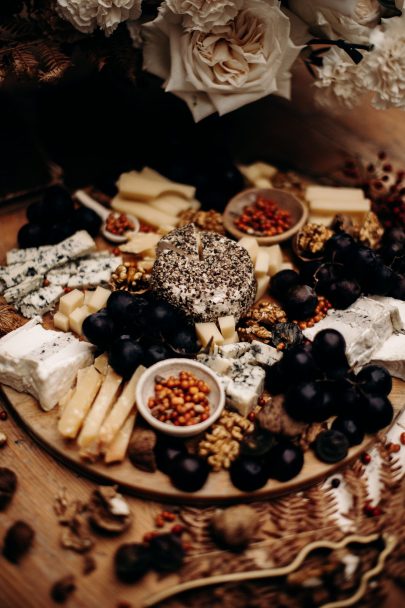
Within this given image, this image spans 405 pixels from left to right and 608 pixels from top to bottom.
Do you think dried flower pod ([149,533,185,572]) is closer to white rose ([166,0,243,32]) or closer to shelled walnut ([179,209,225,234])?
shelled walnut ([179,209,225,234])

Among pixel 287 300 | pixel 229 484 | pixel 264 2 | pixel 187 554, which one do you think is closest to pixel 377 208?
pixel 287 300

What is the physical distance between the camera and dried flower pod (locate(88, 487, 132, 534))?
160cm

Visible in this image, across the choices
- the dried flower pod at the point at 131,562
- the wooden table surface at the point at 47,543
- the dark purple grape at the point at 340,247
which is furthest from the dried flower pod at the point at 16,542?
the dark purple grape at the point at 340,247

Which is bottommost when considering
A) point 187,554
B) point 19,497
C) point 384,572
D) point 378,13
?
point 384,572

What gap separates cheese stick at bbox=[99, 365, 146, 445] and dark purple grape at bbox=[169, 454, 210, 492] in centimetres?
19

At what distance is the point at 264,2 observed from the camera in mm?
1973

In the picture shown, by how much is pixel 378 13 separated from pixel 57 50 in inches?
44.5

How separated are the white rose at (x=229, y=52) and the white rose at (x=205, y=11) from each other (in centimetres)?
4

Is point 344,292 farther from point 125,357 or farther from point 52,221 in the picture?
point 52,221

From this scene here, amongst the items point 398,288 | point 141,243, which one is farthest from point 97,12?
point 398,288

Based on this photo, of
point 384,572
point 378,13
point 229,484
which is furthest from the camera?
point 378,13

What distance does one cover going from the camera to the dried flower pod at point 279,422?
A: 1.73 metres

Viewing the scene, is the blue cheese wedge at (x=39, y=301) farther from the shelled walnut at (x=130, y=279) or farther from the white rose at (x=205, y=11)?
the white rose at (x=205, y=11)

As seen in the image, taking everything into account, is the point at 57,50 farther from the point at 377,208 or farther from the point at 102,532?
the point at 102,532
